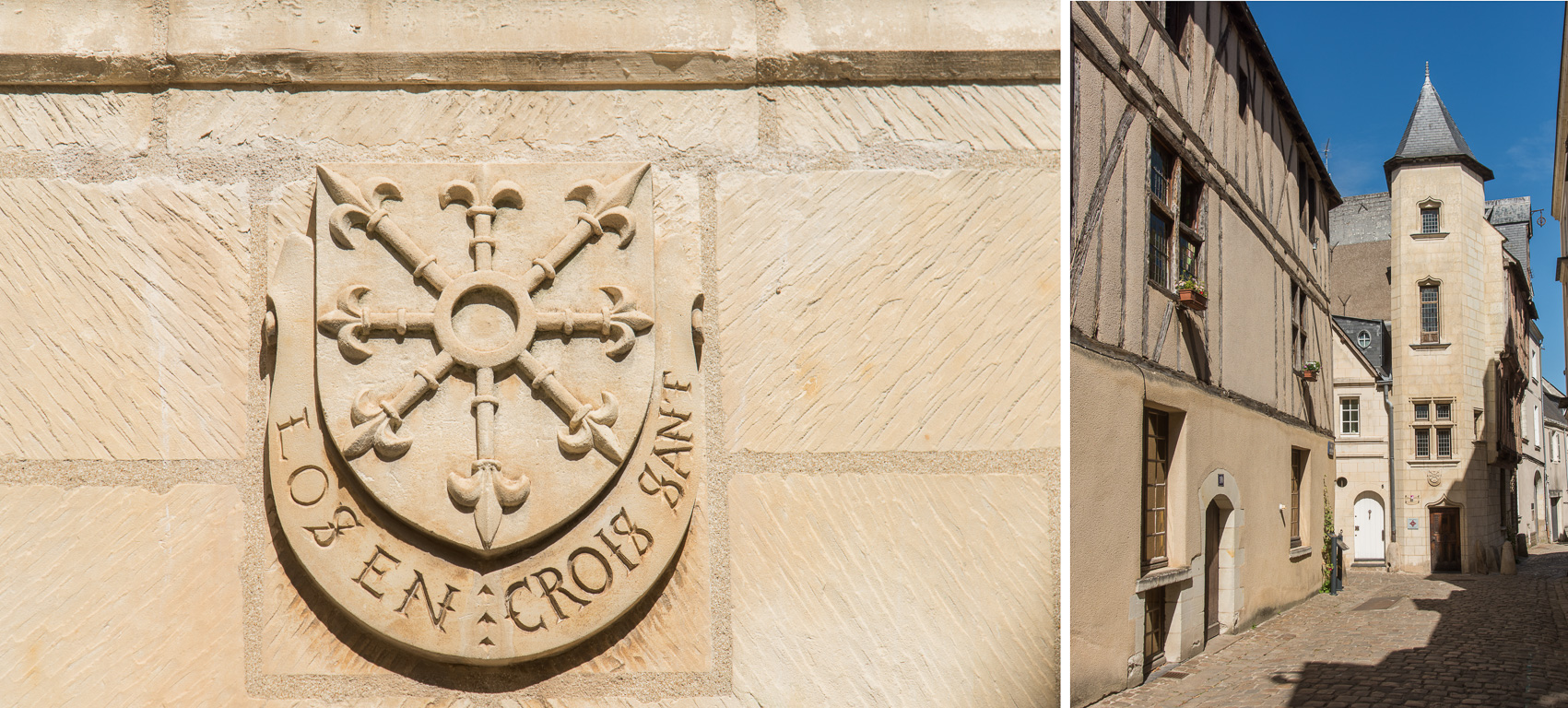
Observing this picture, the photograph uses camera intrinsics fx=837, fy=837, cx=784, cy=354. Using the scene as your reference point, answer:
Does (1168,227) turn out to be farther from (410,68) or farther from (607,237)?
(410,68)

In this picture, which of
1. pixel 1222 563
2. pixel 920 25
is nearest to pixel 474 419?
pixel 920 25

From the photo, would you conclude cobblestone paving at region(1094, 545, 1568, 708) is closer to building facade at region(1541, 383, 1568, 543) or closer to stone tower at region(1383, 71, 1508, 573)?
stone tower at region(1383, 71, 1508, 573)

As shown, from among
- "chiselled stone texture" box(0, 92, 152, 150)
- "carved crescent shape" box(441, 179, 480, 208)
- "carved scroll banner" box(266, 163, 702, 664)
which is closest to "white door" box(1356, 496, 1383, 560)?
"carved scroll banner" box(266, 163, 702, 664)

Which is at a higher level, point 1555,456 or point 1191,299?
point 1191,299

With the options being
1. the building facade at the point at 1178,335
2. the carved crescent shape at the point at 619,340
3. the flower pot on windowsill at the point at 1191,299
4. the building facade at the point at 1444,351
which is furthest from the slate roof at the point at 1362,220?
the carved crescent shape at the point at 619,340

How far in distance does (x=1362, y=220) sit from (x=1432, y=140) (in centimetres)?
868

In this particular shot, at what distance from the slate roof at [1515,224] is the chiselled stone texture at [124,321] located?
29196mm

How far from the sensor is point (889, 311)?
153cm

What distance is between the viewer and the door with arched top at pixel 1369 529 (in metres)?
20.6

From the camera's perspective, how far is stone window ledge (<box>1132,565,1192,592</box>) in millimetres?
5234

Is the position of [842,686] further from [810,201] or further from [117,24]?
[117,24]

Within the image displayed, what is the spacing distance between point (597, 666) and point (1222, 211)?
758 centimetres

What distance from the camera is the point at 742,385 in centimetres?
150

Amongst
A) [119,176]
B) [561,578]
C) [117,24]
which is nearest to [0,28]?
[117,24]
